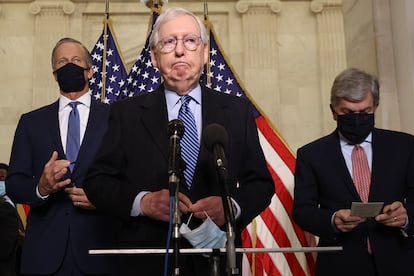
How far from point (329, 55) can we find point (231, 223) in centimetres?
938

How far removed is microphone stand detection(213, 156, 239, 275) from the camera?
89.8 inches

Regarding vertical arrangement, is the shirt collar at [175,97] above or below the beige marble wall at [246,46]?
below

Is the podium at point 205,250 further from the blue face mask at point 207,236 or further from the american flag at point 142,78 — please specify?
the american flag at point 142,78

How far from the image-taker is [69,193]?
3666 millimetres

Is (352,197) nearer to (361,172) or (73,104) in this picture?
(361,172)

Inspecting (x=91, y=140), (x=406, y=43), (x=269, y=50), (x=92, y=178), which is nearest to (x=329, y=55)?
(x=269, y=50)

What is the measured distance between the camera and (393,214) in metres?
3.55

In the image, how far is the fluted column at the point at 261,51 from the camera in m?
11.2

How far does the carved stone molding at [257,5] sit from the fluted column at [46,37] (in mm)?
2830

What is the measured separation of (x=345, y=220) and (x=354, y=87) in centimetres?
81

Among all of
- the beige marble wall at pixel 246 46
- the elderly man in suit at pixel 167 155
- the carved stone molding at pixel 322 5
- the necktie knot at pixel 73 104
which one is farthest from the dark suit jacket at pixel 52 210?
the carved stone molding at pixel 322 5

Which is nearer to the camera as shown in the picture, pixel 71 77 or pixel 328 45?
pixel 71 77

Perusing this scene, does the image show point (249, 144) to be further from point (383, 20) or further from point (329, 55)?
point (329, 55)

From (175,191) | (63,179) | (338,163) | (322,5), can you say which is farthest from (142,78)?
(322,5)
